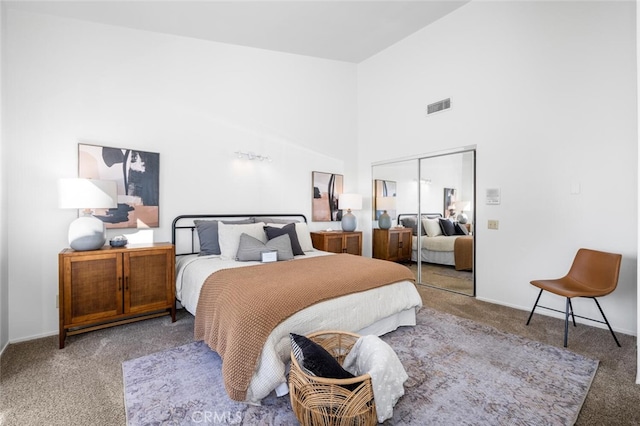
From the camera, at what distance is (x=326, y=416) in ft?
4.66

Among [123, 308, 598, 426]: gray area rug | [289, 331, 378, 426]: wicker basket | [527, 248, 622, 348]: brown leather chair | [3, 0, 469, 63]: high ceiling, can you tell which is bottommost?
[123, 308, 598, 426]: gray area rug

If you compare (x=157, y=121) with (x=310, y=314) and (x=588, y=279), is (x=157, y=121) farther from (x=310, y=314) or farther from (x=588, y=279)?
(x=588, y=279)

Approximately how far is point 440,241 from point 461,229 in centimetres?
40

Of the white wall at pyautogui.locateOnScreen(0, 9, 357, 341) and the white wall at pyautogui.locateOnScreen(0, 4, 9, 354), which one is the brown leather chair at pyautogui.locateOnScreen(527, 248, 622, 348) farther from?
the white wall at pyautogui.locateOnScreen(0, 4, 9, 354)

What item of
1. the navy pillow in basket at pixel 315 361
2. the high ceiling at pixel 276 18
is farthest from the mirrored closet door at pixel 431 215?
the navy pillow in basket at pixel 315 361

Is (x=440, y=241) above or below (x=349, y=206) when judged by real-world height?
below

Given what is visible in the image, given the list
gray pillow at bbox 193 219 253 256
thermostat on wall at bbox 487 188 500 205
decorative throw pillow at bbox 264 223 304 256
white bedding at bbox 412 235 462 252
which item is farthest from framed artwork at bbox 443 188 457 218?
gray pillow at bbox 193 219 253 256

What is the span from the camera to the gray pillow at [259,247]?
3.03 meters

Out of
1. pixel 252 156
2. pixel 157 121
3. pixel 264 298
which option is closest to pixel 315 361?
pixel 264 298

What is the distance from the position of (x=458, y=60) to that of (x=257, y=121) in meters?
2.90

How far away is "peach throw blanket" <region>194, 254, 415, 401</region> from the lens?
1743 millimetres

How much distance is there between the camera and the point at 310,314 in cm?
211

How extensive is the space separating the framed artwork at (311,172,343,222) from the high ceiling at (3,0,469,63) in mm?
1968

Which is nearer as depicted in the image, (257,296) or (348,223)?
(257,296)
